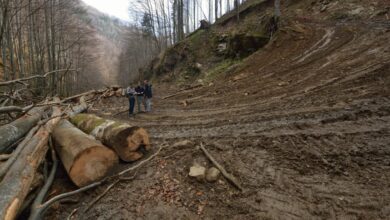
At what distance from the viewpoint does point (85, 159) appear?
5.06m

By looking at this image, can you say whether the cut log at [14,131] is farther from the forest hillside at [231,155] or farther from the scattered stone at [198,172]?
the scattered stone at [198,172]

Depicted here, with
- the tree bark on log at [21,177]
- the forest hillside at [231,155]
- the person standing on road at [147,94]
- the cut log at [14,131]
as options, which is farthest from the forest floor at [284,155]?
the cut log at [14,131]

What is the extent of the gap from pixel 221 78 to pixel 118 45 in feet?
485

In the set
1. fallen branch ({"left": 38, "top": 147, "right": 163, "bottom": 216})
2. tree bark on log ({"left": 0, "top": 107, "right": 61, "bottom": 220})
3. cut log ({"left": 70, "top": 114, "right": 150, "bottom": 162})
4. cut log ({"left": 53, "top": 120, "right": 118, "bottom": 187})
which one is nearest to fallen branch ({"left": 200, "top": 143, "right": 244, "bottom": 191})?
fallen branch ({"left": 38, "top": 147, "right": 163, "bottom": 216})

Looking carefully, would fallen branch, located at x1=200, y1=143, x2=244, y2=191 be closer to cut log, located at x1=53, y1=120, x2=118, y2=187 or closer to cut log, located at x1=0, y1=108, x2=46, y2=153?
cut log, located at x1=53, y1=120, x2=118, y2=187

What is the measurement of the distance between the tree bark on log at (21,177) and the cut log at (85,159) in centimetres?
52

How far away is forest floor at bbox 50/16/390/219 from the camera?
3.82m

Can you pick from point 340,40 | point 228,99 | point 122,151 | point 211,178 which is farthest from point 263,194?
point 340,40

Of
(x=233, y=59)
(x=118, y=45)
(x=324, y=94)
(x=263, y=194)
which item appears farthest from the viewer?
(x=118, y=45)

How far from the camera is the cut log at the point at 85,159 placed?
4.99 metres

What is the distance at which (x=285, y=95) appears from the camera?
8844 millimetres

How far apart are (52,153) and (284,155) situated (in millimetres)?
5464

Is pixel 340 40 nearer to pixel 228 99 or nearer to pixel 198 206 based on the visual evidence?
pixel 228 99

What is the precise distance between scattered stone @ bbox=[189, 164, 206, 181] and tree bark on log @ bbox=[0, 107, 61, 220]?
9.70ft
